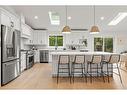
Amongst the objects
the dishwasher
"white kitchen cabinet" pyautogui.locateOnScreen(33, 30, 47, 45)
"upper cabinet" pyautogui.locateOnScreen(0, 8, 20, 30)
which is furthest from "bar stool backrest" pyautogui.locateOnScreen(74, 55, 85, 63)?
"white kitchen cabinet" pyautogui.locateOnScreen(33, 30, 47, 45)

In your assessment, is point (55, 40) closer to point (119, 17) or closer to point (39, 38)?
point (39, 38)

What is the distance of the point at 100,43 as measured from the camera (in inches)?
505

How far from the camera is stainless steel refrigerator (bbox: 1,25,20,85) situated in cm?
479

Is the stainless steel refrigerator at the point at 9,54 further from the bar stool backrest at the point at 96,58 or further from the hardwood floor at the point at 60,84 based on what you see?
the bar stool backrest at the point at 96,58

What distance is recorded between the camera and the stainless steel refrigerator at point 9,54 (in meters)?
4.79

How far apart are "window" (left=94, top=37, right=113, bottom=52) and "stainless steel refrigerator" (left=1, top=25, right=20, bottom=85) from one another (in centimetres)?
778

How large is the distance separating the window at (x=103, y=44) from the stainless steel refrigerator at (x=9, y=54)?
7.78 m

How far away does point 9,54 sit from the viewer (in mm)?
5234

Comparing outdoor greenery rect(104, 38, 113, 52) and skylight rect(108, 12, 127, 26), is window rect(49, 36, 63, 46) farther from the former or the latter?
skylight rect(108, 12, 127, 26)

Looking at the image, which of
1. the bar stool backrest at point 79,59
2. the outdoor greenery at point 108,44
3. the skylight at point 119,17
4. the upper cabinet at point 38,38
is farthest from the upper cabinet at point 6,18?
the outdoor greenery at point 108,44

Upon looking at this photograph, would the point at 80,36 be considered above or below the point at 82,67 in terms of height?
above

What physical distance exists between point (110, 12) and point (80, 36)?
15.5 ft
